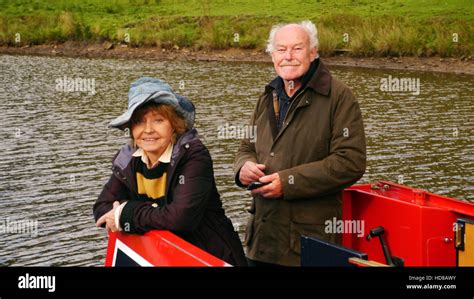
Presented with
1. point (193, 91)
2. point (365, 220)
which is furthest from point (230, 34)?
point (365, 220)

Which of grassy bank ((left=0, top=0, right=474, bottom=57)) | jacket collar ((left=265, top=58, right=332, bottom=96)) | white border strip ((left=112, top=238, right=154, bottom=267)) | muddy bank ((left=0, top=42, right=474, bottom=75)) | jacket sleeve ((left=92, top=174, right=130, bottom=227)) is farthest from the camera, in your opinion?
grassy bank ((left=0, top=0, right=474, bottom=57))

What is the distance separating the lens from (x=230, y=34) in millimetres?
46875

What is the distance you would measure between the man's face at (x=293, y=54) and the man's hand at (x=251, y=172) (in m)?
0.65

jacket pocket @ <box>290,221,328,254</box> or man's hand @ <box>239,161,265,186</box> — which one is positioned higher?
man's hand @ <box>239,161,265,186</box>

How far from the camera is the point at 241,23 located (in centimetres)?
4950

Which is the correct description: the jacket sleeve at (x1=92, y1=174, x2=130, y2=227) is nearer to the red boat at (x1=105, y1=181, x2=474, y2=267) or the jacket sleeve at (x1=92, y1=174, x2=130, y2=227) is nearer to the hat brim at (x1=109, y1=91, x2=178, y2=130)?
the red boat at (x1=105, y1=181, x2=474, y2=267)

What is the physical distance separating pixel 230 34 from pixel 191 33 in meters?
3.71

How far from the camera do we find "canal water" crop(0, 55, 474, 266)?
41.2 feet

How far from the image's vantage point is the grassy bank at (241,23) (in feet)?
130

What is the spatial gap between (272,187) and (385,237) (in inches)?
58.0

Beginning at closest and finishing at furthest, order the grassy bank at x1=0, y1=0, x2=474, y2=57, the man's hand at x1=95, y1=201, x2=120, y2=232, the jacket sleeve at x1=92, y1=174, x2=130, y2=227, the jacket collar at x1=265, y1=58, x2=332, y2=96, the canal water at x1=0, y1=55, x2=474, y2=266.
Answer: the man's hand at x1=95, y1=201, x2=120, y2=232 < the jacket sleeve at x1=92, y1=174, x2=130, y2=227 < the jacket collar at x1=265, y1=58, x2=332, y2=96 < the canal water at x1=0, y1=55, x2=474, y2=266 < the grassy bank at x1=0, y1=0, x2=474, y2=57

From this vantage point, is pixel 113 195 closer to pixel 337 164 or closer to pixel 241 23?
pixel 337 164

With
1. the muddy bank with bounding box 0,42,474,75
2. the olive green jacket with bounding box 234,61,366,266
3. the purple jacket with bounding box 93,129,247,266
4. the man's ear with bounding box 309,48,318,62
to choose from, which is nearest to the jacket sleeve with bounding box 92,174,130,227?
the purple jacket with bounding box 93,129,247,266

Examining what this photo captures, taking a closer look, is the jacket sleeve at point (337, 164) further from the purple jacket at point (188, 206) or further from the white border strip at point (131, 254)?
the white border strip at point (131, 254)
